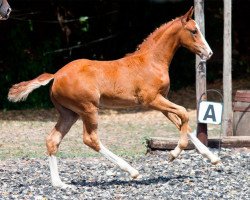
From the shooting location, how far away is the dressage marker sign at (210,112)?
966cm

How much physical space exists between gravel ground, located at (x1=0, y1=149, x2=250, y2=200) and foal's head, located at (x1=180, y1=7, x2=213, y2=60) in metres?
1.46

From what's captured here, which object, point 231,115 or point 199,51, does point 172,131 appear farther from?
point 199,51

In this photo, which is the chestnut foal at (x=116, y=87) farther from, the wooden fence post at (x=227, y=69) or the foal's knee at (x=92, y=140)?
the wooden fence post at (x=227, y=69)

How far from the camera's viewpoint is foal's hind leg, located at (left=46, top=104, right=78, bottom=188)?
8297 millimetres

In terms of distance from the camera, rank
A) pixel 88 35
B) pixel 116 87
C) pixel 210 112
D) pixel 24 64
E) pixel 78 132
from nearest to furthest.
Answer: pixel 116 87 → pixel 210 112 → pixel 78 132 → pixel 24 64 → pixel 88 35

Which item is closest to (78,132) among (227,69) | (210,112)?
(227,69)

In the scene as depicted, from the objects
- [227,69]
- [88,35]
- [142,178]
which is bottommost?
[88,35]

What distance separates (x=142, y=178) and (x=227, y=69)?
335 centimetres

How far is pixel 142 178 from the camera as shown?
8.80m

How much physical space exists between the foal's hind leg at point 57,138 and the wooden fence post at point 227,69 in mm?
3714

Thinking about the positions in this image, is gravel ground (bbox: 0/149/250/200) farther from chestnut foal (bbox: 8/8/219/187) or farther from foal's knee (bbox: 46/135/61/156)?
foal's knee (bbox: 46/135/61/156)

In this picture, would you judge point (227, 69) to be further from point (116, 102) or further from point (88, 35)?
point (88, 35)

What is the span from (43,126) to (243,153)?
583 cm

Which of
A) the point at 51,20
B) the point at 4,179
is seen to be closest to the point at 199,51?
the point at 4,179
